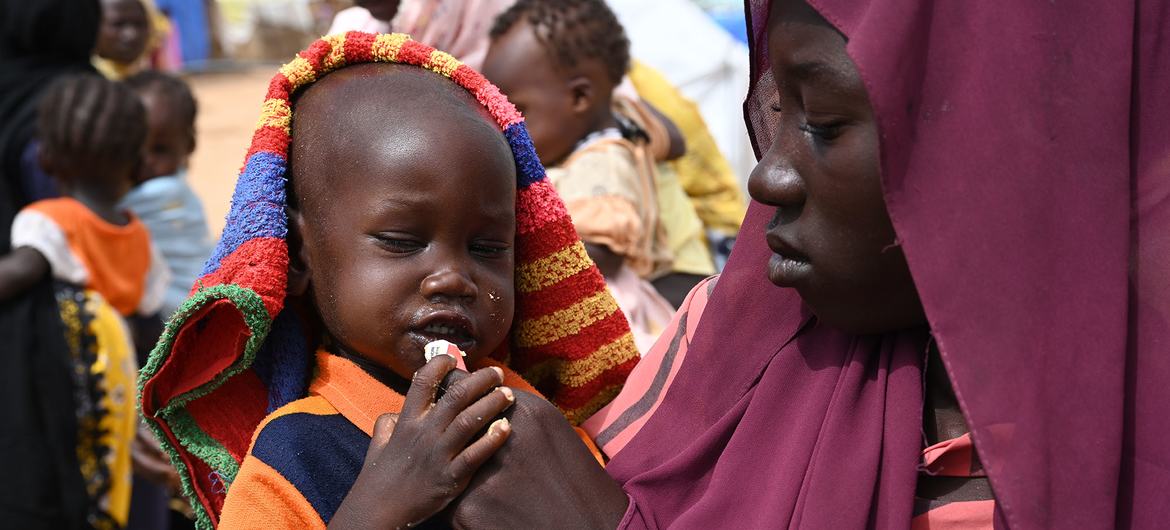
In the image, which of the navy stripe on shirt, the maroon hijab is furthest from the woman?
the navy stripe on shirt

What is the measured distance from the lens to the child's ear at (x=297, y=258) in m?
2.07

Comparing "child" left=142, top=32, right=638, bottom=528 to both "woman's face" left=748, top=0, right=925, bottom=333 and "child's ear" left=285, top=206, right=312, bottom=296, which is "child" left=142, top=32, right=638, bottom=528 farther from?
"woman's face" left=748, top=0, right=925, bottom=333

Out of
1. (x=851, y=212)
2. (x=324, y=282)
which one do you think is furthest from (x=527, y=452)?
(x=851, y=212)

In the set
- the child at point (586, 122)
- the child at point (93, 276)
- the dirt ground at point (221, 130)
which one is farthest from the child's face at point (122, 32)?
the child at point (586, 122)

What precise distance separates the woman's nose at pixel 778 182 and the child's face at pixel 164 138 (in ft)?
14.7

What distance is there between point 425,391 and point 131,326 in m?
3.19

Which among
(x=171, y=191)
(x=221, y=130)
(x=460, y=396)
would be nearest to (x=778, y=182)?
(x=460, y=396)

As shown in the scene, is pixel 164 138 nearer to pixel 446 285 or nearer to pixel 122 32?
pixel 122 32

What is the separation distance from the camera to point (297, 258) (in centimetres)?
209

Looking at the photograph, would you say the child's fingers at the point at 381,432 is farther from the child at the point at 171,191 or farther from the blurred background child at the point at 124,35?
the blurred background child at the point at 124,35

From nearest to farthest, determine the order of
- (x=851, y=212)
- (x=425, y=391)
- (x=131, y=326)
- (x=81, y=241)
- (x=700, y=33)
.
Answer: (x=851, y=212) < (x=425, y=391) < (x=81, y=241) < (x=131, y=326) < (x=700, y=33)

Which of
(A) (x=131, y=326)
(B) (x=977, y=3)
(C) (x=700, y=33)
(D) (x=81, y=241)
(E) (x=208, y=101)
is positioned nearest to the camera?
(B) (x=977, y=3)

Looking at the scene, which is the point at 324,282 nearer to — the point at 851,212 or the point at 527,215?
the point at 527,215

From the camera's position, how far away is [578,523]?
1825 mm
